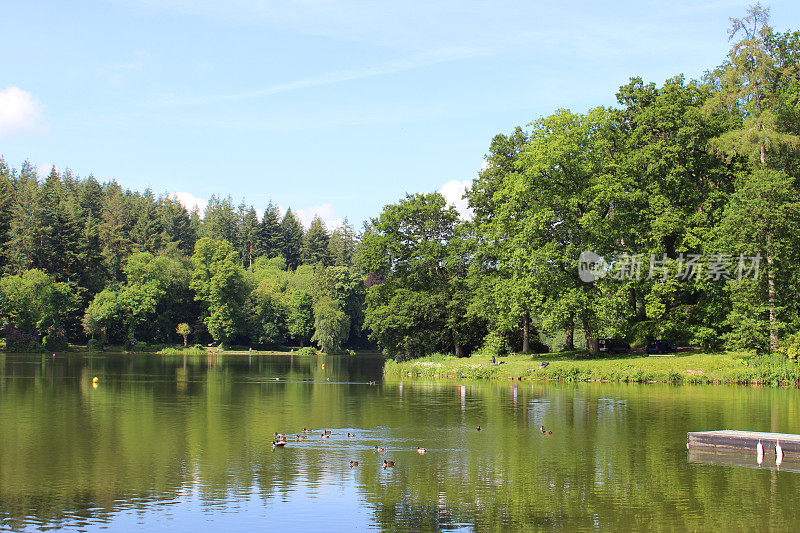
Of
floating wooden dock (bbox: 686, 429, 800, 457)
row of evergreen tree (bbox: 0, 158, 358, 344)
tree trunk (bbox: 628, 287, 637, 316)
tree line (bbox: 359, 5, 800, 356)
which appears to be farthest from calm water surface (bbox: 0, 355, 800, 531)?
row of evergreen tree (bbox: 0, 158, 358, 344)

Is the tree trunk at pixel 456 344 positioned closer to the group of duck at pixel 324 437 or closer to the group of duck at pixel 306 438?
the group of duck at pixel 324 437

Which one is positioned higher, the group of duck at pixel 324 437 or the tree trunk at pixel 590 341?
the tree trunk at pixel 590 341

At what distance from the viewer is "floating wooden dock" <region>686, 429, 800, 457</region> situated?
26.7 meters

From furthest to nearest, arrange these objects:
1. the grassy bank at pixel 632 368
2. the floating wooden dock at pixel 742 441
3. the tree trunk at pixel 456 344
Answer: the tree trunk at pixel 456 344
the grassy bank at pixel 632 368
the floating wooden dock at pixel 742 441

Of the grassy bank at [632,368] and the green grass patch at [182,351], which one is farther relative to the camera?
the green grass patch at [182,351]

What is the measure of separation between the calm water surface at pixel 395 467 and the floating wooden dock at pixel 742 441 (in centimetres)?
83

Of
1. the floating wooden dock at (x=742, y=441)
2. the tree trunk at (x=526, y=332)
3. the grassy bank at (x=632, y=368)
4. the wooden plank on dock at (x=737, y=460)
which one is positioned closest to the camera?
the wooden plank on dock at (x=737, y=460)

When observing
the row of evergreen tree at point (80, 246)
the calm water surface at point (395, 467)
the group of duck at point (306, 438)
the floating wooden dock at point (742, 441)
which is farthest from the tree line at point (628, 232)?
the row of evergreen tree at point (80, 246)

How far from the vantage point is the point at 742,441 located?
27.7m

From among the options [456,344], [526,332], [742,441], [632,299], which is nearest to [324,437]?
[742,441]

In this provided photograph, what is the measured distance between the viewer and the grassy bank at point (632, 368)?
2015 inches

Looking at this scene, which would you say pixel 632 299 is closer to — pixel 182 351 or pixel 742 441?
pixel 742 441

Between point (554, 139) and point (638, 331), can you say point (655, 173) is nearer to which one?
point (554, 139)

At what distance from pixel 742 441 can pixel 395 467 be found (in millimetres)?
13138
